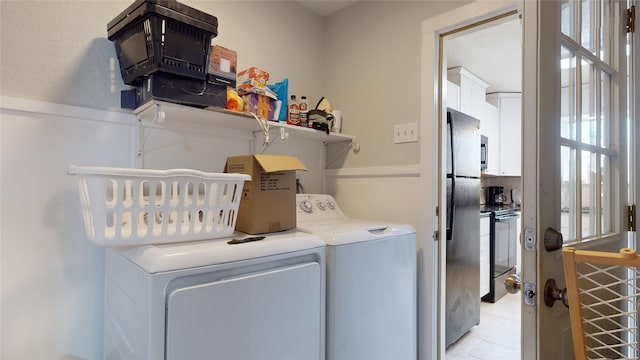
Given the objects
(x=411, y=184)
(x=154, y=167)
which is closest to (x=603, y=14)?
(x=411, y=184)

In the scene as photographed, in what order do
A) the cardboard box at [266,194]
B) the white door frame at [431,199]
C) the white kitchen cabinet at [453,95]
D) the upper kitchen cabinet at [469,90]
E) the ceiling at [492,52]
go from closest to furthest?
the cardboard box at [266,194] < the white door frame at [431,199] < the ceiling at [492,52] < the white kitchen cabinet at [453,95] < the upper kitchen cabinet at [469,90]

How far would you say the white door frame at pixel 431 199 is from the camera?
6.15 feet

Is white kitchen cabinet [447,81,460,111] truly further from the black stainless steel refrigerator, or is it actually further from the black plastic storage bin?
the black plastic storage bin

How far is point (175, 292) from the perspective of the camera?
95 centimetres

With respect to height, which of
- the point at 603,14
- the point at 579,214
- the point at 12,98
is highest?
the point at 603,14

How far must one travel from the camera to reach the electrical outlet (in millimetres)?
1958

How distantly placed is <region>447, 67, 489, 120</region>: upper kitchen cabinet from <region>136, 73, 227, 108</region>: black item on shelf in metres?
2.69

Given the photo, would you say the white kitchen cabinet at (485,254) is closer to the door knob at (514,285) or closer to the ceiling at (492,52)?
the ceiling at (492,52)

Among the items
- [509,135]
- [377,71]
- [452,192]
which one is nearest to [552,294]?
[452,192]

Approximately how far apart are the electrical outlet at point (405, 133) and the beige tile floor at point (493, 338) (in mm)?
1565

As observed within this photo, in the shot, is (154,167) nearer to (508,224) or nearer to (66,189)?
(66,189)

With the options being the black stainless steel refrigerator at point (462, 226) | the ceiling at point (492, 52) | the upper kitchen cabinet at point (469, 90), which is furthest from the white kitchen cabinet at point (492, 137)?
the black stainless steel refrigerator at point (462, 226)

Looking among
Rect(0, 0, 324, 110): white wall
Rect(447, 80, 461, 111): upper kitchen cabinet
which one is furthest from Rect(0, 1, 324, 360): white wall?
Rect(447, 80, 461, 111): upper kitchen cabinet

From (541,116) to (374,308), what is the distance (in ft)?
3.57
